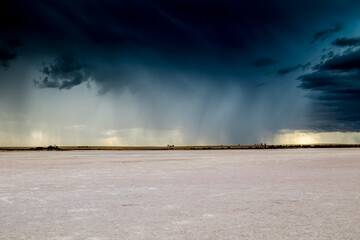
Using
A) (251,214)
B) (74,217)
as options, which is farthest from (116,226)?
(251,214)

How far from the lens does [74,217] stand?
7.05 metres

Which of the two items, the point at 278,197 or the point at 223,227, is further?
the point at 278,197

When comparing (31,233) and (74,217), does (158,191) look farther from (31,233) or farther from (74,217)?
(31,233)

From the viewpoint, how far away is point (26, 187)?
11.9 metres

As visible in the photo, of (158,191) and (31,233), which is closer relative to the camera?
(31,233)

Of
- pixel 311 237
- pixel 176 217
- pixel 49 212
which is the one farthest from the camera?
pixel 49 212

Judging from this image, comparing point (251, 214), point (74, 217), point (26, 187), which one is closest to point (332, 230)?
point (251, 214)

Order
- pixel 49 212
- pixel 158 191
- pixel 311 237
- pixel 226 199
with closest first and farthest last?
pixel 311 237, pixel 49 212, pixel 226 199, pixel 158 191

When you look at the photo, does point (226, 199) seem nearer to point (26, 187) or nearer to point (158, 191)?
point (158, 191)

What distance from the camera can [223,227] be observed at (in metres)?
6.15

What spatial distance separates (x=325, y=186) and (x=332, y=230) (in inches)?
251

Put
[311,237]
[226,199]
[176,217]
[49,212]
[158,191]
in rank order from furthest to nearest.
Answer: [158,191] → [226,199] → [49,212] → [176,217] → [311,237]

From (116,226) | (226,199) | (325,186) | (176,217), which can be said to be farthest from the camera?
(325,186)

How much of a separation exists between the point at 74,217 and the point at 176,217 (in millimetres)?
2180
